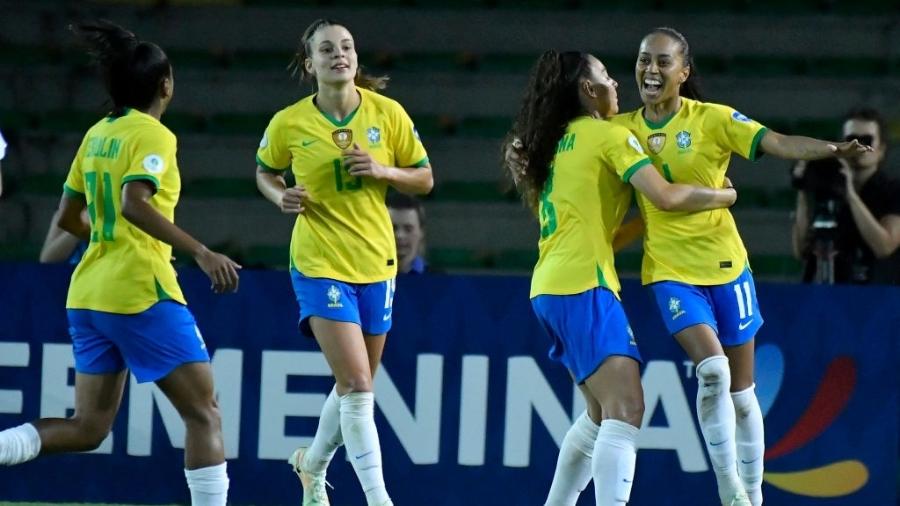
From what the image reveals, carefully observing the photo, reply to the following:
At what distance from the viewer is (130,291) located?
15.4 ft

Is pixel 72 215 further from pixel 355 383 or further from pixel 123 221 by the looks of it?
pixel 355 383

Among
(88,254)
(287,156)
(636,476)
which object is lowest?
(636,476)

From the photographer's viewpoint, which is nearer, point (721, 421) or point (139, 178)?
point (139, 178)

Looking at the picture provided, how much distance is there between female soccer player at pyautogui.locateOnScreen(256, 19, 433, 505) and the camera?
5367 millimetres

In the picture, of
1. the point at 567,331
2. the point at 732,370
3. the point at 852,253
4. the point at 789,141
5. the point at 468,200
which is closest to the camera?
the point at 567,331

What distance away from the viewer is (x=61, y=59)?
10.5 meters

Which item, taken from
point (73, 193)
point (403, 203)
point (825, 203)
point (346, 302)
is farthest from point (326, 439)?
point (825, 203)

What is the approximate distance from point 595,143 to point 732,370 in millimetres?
1315

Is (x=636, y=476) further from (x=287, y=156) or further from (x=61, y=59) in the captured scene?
(x=61, y=59)

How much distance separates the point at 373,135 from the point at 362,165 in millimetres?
251

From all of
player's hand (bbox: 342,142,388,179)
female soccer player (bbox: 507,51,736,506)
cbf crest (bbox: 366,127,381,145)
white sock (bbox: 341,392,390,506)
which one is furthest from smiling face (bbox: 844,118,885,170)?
white sock (bbox: 341,392,390,506)

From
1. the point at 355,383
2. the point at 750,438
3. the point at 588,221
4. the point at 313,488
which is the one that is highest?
the point at 588,221

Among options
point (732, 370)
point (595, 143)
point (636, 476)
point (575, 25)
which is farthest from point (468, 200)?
point (595, 143)

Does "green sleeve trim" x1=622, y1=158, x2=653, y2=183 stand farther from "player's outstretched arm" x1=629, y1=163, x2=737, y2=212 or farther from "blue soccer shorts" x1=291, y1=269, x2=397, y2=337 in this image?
"blue soccer shorts" x1=291, y1=269, x2=397, y2=337
